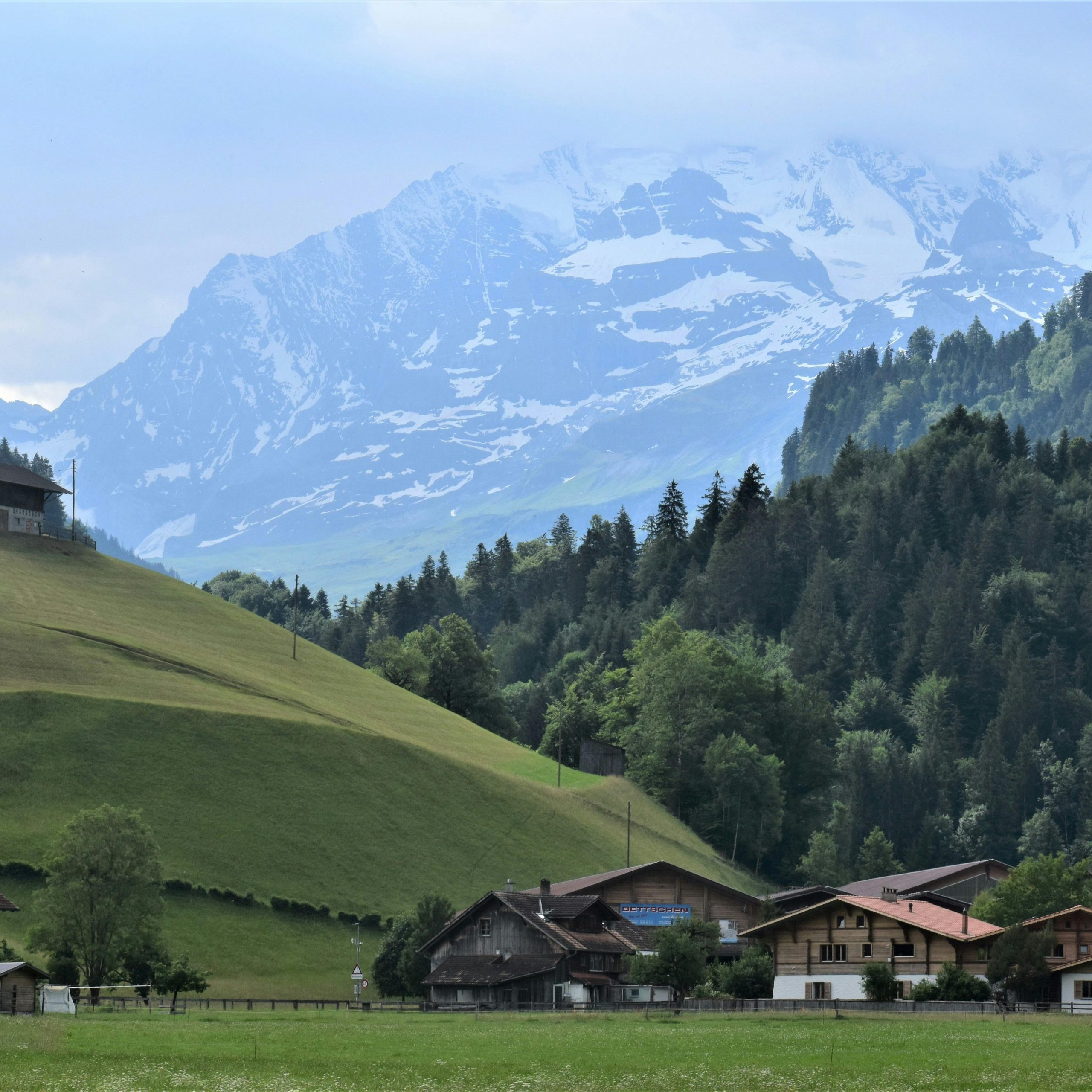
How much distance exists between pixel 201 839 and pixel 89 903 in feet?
80.5

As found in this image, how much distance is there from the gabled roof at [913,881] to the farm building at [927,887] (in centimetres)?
3

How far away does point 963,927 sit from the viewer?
86.6m

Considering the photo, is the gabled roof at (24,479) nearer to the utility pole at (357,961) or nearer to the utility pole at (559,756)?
the utility pole at (559,756)

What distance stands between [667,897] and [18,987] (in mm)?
54592

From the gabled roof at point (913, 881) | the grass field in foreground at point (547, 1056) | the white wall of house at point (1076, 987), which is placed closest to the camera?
the grass field in foreground at point (547, 1056)

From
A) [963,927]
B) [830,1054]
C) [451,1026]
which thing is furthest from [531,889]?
[830,1054]

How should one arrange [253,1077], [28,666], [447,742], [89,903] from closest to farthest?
1. [253,1077]
2. [89,903]
3. [28,666]
4. [447,742]

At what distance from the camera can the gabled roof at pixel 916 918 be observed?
84625 mm

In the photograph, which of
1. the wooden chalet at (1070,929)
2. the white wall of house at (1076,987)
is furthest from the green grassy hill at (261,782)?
the white wall of house at (1076,987)

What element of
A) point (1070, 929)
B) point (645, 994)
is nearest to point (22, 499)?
point (645, 994)

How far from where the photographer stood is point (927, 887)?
129000mm

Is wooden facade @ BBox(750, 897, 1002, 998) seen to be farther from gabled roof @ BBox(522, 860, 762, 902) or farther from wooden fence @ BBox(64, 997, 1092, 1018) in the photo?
gabled roof @ BBox(522, 860, 762, 902)

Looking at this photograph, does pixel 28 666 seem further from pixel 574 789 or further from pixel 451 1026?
pixel 451 1026

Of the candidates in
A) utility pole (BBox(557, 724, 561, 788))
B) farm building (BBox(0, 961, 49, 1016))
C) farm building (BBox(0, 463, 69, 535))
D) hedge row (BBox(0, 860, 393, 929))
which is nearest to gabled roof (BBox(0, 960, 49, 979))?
farm building (BBox(0, 961, 49, 1016))
